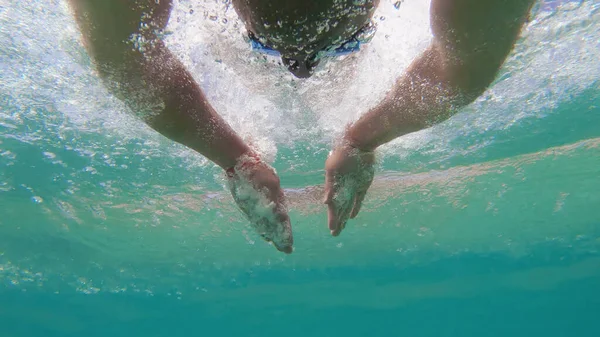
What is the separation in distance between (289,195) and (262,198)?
12.2 meters

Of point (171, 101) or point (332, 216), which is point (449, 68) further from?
point (171, 101)

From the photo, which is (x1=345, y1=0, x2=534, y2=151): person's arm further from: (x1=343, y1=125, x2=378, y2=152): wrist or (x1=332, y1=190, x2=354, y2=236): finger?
(x1=332, y1=190, x2=354, y2=236): finger

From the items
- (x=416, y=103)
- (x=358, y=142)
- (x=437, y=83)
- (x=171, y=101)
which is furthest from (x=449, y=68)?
(x=171, y=101)

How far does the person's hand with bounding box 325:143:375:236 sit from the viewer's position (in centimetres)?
309

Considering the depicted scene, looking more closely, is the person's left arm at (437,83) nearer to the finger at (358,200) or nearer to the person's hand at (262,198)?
the finger at (358,200)

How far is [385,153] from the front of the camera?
11719 millimetres

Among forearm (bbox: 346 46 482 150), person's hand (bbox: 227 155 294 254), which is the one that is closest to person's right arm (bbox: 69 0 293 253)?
person's hand (bbox: 227 155 294 254)

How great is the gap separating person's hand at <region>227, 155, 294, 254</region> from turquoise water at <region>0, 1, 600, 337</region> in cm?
206

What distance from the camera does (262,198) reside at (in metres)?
2.88

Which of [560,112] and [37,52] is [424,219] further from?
[37,52]

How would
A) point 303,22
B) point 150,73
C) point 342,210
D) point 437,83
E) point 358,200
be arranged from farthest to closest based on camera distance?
point 358,200, point 342,210, point 437,83, point 150,73, point 303,22

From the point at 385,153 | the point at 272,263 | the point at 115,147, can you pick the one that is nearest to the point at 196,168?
the point at 115,147

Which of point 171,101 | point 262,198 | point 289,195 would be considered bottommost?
point 262,198

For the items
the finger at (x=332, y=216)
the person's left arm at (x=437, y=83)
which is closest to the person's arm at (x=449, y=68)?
the person's left arm at (x=437, y=83)
